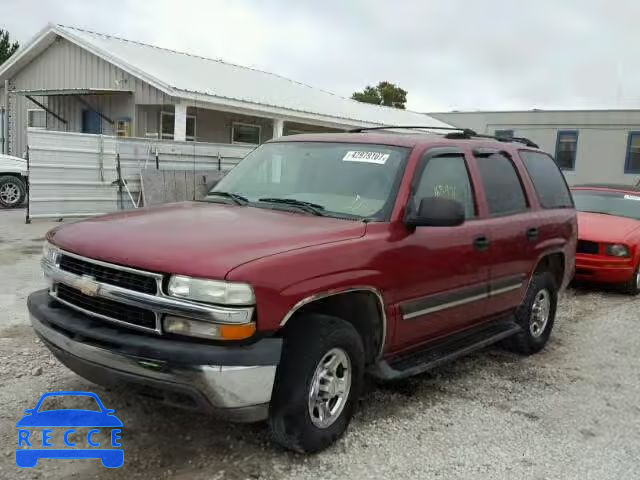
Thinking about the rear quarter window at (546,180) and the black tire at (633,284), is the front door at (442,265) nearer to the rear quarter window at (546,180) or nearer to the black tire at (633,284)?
the rear quarter window at (546,180)

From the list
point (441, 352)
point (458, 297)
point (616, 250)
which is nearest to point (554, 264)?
point (458, 297)

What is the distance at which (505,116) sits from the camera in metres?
25.6

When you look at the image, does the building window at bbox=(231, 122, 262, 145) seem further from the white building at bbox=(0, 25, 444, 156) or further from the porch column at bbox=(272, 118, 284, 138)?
the porch column at bbox=(272, 118, 284, 138)

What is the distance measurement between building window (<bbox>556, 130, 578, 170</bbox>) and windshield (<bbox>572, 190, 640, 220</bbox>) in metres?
15.6

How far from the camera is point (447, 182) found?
4.55 meters

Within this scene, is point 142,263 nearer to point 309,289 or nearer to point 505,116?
point 309,289

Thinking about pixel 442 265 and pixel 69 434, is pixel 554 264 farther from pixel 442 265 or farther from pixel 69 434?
pixel 69 434

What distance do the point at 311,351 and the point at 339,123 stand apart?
60.2 ft

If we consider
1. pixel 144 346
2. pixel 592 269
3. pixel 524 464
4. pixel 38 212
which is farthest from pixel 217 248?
pixel 38 212

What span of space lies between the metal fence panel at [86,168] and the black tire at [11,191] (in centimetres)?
298

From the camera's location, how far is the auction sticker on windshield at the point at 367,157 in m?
4.32

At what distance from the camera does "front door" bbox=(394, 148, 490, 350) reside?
13.1 ft

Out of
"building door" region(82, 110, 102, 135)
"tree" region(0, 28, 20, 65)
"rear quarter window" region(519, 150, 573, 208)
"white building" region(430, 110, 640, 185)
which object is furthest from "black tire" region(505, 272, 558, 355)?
"tree" region(0, 28, 20, 65)

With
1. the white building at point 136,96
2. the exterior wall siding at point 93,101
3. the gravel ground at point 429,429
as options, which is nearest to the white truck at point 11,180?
the white building at point 136,96
